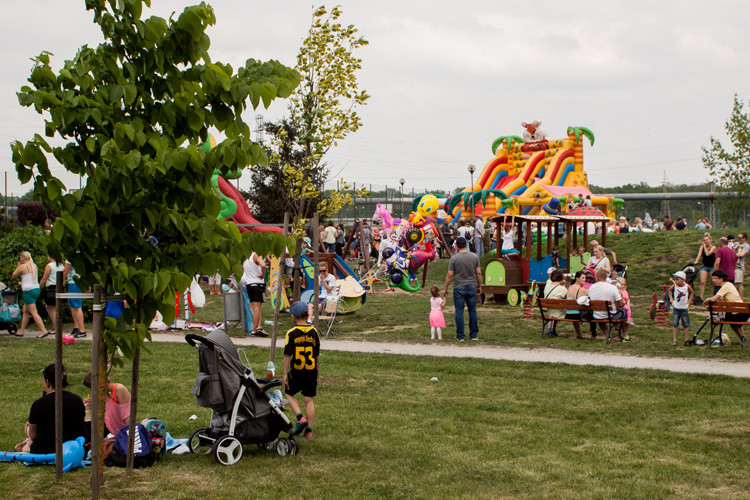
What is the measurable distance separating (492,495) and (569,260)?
17307 millimetres

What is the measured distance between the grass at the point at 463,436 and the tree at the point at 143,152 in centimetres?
106

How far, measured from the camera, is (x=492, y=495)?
6.24 metres

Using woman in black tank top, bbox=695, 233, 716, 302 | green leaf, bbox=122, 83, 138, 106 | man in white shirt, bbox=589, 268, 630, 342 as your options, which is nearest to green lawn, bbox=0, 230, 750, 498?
man in white shirt, bbox=589, 268, 630, 342

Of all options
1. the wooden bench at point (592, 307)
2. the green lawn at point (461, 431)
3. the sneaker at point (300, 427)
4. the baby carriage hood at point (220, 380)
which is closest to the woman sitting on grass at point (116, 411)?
the green lawn at point (461, 431)

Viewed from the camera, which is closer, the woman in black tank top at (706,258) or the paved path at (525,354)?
the paved path at (525,354)

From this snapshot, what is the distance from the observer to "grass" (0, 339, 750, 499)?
6.44 meters

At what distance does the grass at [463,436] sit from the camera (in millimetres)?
6438

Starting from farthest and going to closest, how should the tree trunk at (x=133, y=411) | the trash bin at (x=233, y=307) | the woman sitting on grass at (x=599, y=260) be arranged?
1. the woman sitting on grass at (x=599, y=260)
2. the trash bin at (x=233, y=307)
3. the tree trunk at (x=133, y=411)

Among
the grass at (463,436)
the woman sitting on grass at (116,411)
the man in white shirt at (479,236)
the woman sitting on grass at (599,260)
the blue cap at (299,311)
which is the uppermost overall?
the man in white shirt at (479,236)

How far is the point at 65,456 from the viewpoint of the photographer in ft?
22.6

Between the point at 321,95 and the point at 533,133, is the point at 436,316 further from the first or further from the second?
the point at 533,133

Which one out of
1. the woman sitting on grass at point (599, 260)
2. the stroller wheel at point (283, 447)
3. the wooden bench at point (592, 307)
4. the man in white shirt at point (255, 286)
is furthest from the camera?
the woman sitting on grass at point (599, 260)

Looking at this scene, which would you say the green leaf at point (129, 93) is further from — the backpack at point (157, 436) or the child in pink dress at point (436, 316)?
the child in pink dress at point (436, 316)

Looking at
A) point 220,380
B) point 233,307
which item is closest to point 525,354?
point 233,307
